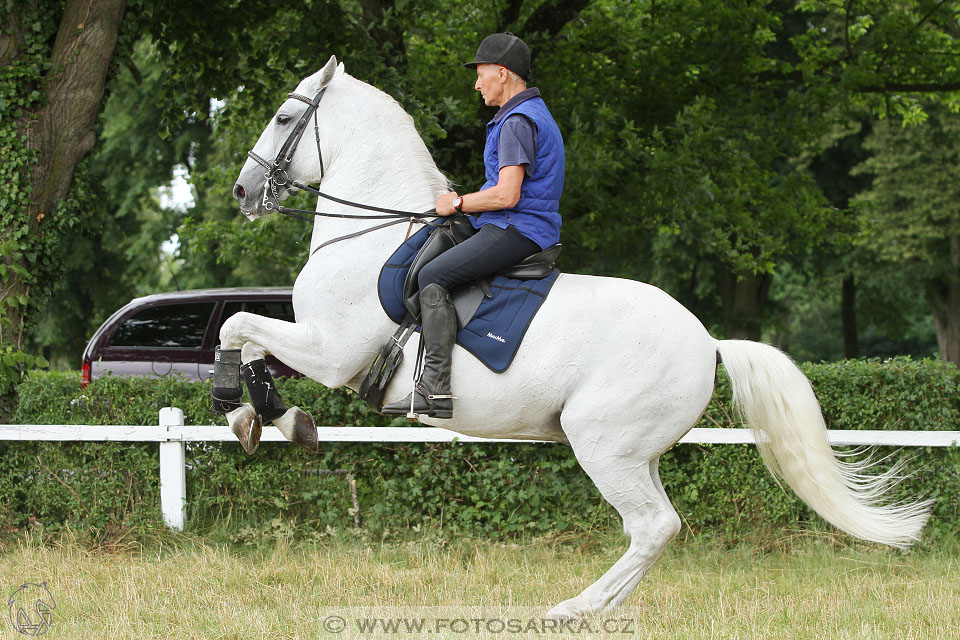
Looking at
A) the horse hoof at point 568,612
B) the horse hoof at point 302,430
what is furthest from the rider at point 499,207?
the horse hoof at point 568,612

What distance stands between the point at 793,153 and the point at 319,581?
10.5 meters

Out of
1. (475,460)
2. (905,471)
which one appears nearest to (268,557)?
(475,460)

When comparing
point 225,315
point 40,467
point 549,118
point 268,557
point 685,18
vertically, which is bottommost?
point 268,557

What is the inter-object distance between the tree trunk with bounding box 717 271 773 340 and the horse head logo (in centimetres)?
1769

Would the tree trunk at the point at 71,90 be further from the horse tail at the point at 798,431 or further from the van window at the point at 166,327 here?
the horse tail at the point at 798,431

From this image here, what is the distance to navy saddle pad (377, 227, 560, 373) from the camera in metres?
4.43

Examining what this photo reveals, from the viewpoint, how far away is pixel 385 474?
7.13 metres

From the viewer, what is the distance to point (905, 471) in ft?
22.1

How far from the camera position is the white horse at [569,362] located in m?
4.49

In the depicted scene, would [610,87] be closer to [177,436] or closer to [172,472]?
[177,436]

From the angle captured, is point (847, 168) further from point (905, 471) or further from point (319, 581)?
point (319, 581)

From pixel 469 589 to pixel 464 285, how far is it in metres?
2.11

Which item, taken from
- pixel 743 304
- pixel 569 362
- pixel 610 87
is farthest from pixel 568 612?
pixel 743 304

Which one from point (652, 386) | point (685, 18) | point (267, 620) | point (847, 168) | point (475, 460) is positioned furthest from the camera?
point (847, 168)
